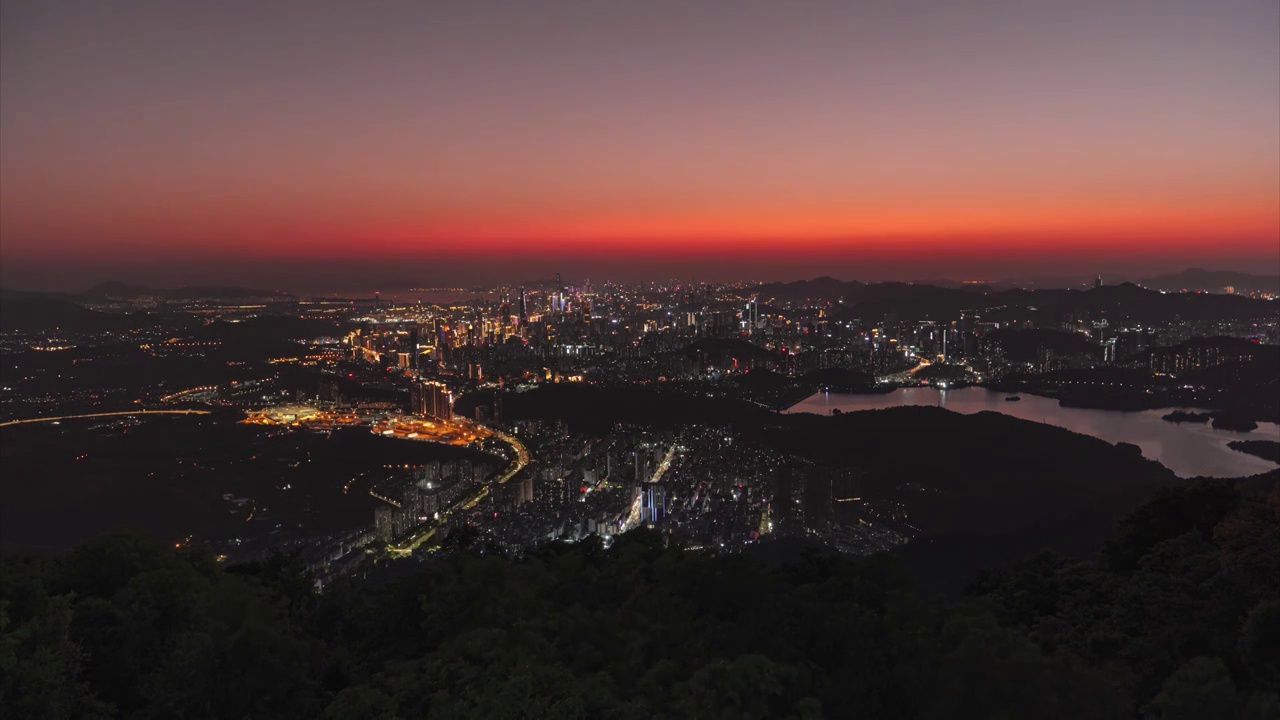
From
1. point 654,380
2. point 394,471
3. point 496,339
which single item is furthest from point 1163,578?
point 496,339

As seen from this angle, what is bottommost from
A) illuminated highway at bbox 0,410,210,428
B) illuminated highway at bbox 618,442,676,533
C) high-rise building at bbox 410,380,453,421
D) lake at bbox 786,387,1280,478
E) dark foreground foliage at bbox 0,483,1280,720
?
lake at bbox 786,387,1280,478

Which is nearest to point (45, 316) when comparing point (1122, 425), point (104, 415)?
point (104, 415)

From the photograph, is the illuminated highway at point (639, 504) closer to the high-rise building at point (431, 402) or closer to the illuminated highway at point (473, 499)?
the illuminated highway at point (473, 499)

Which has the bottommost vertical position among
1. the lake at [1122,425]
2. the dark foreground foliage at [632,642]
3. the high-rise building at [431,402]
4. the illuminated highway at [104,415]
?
the lake at [1122,425]

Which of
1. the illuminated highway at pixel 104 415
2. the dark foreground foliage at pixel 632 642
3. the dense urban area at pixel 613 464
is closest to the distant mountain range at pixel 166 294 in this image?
the dense urban area at pixel 613 464

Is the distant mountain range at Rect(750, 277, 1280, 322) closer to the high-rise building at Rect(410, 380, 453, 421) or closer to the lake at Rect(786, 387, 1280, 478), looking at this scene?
the lake at Rect(786, 387, 1280, 478)

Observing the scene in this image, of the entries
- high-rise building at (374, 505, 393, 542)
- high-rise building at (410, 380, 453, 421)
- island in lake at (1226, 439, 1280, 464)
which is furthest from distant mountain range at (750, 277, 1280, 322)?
high-rise building at (374, 505, 393, 542)
